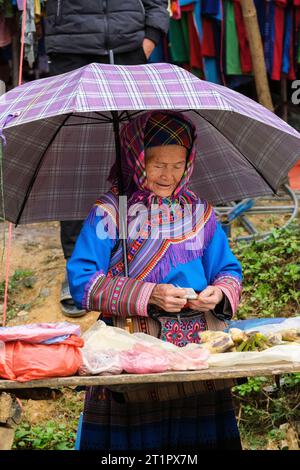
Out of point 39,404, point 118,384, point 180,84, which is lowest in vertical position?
point 39,404

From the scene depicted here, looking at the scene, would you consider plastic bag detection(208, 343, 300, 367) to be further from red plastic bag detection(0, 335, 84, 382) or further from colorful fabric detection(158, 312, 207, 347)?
red plastic bag detection(0, 335, 84, 382)

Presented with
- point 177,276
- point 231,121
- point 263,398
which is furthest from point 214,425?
point 263,398

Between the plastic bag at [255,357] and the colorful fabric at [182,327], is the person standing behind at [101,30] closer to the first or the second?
the colorful fabric at [182,327]

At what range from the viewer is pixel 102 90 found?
9.73 ft

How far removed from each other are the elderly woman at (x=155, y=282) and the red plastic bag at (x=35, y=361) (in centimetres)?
44

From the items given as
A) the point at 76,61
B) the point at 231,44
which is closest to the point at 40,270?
the point at 76,61

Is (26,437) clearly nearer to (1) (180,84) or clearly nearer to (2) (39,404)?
(2) (39,404)

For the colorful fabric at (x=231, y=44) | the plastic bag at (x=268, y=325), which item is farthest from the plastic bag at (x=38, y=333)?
the colorful fabric at (x=231, y=44)

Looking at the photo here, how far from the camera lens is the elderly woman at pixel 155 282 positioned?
323cm

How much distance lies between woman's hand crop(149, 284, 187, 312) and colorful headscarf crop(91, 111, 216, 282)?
0.12 m

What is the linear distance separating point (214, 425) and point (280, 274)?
249 cm

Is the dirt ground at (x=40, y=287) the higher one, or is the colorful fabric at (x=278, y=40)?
the colorful fabric at (x=278, y=40)

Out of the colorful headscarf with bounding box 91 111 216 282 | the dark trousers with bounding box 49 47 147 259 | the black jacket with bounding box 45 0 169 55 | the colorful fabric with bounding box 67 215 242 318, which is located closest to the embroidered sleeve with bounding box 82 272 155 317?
the colorful fabric with bounding box 67 215 242 318

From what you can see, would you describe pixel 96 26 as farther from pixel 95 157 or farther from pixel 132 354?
pixel 132 354
